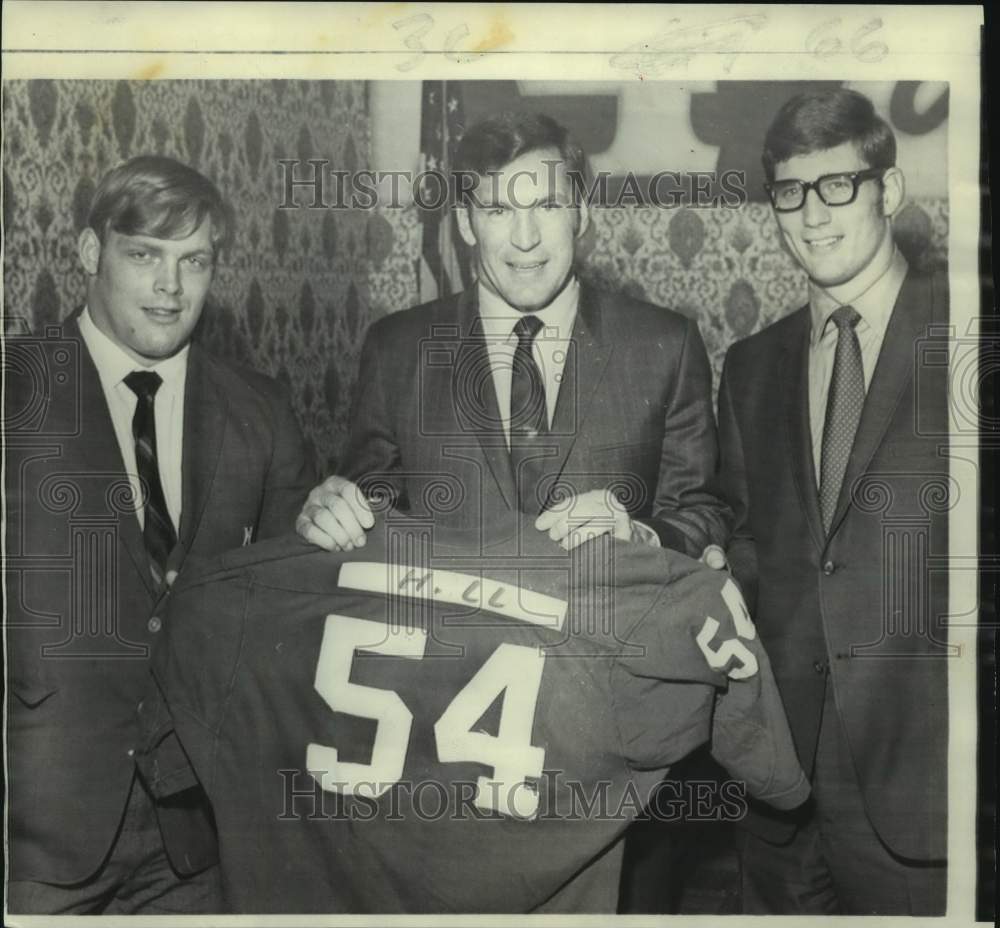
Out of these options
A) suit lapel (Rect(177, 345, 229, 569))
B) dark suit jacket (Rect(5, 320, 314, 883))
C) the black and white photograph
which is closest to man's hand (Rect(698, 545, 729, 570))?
the black and white photograph

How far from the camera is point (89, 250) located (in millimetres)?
2037

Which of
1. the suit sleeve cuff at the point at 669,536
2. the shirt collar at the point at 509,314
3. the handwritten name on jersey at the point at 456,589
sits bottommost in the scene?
the handwritten name on jersey at the point at 456,589

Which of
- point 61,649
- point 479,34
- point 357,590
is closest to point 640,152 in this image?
point 479,34

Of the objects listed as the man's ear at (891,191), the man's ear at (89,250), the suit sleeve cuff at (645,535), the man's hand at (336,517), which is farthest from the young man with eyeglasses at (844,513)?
the man's ear at (89,250)

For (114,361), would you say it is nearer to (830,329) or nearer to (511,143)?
(511,143)

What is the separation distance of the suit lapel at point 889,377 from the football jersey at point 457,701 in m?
0.29

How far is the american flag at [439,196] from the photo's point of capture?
2059mm

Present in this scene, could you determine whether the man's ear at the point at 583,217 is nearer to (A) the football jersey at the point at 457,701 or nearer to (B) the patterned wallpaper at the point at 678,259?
(B) the patterned wallpaper at the point at 678,259

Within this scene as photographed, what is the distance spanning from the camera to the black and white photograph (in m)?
2.02

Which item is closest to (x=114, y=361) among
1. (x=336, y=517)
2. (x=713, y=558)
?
(x=336, y=517)

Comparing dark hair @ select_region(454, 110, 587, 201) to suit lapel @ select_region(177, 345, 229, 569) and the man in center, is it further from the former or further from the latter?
suit lapel @ select_region(177, 345, 229, 569)

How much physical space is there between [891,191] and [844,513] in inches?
21.3

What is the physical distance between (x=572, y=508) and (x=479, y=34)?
2.67 feet

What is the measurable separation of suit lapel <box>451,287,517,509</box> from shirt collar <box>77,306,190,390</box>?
0.46 m
